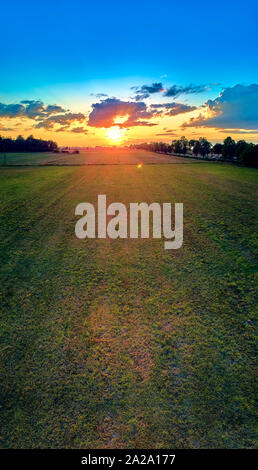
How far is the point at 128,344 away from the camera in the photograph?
Result: 5.09 metres

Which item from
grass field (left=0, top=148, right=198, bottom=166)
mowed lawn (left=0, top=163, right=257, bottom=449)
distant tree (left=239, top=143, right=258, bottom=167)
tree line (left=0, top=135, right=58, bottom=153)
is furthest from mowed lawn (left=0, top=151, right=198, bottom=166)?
mowed lawn (left=0, top=163, right=257, bottom=449)

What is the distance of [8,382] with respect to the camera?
4.31 metres

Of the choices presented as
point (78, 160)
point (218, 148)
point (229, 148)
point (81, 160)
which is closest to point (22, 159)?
point (78, 160)

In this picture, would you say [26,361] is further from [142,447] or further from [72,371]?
[142,447]

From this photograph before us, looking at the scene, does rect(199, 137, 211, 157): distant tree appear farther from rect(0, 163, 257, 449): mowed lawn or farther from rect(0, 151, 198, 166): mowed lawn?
rect(0, 163, 257, 449): mowed lawn

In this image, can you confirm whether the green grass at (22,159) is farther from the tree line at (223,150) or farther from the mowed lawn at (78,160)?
the tree line at (223,150)

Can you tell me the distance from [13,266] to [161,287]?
5.79m

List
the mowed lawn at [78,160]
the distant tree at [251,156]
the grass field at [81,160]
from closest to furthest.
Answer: the distant tree at [251,156], the mowed lawn at [78,160], the grass field at [81,160]

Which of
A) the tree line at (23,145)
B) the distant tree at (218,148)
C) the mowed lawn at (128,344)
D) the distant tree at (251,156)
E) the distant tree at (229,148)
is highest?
the tree line at (23,145)

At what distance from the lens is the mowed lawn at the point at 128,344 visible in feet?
12.0

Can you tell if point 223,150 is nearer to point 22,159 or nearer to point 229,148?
point 229,148

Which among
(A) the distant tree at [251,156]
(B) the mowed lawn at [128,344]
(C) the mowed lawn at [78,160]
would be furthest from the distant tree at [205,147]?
(B) the mowed lawn at [128,344]

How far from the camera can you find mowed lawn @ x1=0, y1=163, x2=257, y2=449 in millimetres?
3654
